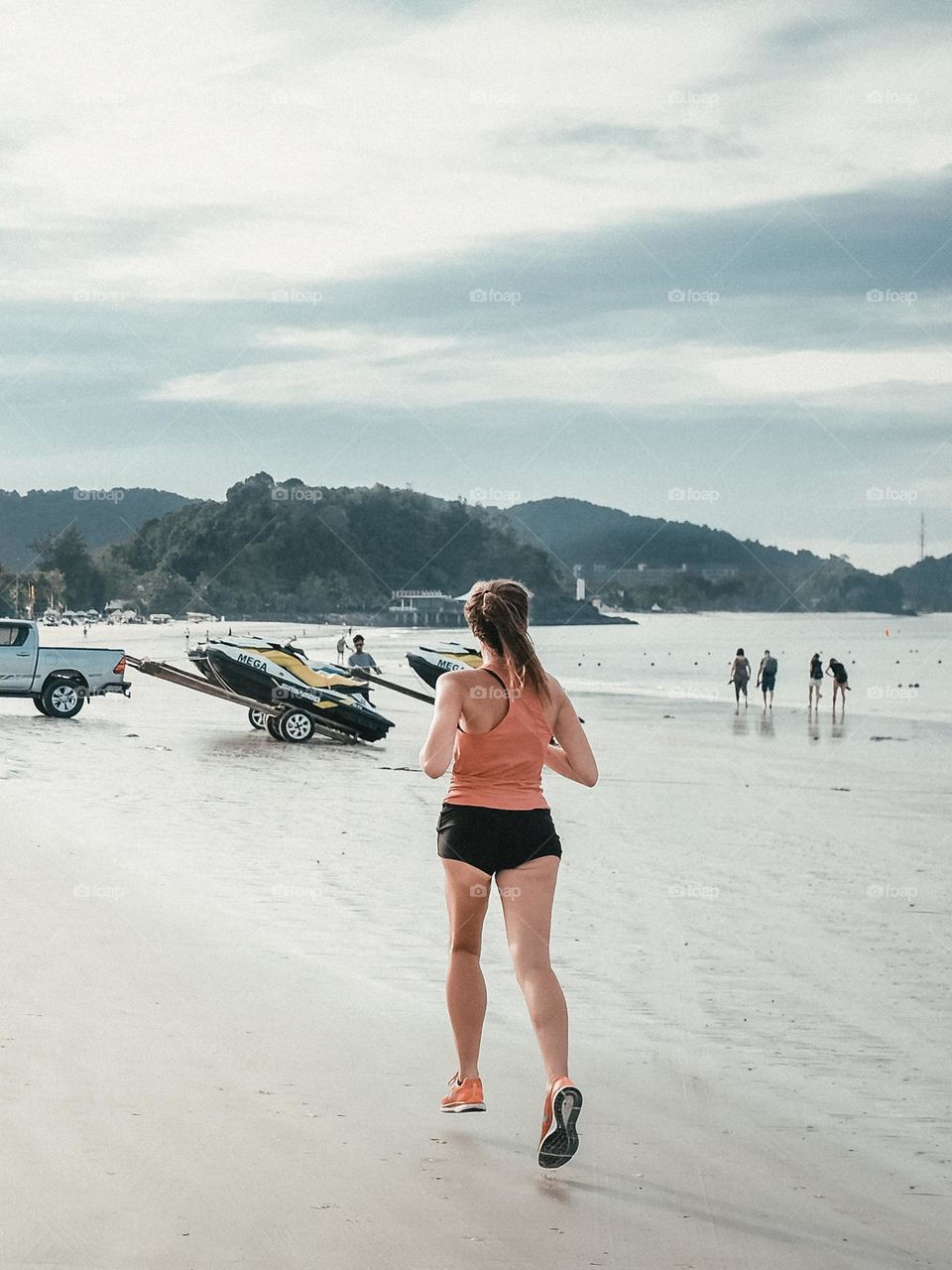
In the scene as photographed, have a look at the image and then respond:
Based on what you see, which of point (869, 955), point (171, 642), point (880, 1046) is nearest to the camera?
point (880, 1046)

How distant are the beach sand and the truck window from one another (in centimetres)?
929

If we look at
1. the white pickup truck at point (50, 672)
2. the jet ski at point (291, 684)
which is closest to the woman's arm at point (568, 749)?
the jet ski at point (291, 684)

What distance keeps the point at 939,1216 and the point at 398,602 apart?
462 ft

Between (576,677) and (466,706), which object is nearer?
(466,706)

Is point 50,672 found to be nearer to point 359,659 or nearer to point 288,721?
point 288,721

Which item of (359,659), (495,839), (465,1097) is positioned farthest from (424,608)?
(495,839)

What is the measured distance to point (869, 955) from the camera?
7973 millimetres

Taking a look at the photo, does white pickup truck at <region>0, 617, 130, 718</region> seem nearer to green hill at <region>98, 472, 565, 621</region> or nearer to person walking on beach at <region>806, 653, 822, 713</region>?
person walking on beach at <region>806, 653, 822, 713</region>

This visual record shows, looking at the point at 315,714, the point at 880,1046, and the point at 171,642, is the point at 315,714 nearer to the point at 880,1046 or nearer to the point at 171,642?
the point at 880,1046

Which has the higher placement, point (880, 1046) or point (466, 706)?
point (466, 706)

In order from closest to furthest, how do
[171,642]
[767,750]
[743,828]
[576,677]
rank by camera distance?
[743,828] → [767,750] → [576,677] → [171,642]

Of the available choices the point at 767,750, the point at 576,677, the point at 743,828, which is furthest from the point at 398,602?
the point at 743,828

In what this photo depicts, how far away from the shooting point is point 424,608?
506ft

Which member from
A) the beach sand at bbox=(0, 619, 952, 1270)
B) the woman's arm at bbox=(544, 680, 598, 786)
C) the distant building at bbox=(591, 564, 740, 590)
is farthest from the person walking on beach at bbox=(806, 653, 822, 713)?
the distant building at bbox=(591, 564, 740, 590)
